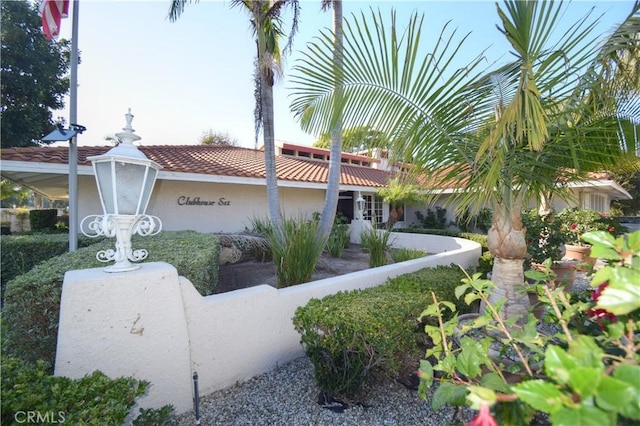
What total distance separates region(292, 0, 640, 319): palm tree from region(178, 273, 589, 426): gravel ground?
2.08 m

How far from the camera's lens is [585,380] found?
81 centimetres

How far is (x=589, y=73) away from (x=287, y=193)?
10.9 m

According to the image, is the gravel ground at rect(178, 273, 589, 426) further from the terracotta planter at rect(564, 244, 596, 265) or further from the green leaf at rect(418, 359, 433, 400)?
the terracotta planter at rect(564, 244, 596, 265)

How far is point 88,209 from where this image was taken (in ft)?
30.4

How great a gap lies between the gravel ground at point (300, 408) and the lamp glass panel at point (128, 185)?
2276 millimetres

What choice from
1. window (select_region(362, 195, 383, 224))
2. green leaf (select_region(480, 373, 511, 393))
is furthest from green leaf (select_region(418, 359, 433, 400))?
window (select_region(362, 195, 383, 224))

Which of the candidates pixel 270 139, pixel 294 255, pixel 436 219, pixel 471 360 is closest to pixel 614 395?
pixel 471 360

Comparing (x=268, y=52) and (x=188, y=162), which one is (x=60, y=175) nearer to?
(x=188, y=162)

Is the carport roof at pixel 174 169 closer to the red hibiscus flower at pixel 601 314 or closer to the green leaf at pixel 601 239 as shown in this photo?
the red hibiscus flower at pixel 601 314

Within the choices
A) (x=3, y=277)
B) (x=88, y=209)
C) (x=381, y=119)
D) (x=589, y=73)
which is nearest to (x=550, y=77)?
(x=589, y=73)

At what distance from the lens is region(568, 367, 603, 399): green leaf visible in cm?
80

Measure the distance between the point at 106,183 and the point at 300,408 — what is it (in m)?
3.10

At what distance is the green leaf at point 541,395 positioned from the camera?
33.0 inches

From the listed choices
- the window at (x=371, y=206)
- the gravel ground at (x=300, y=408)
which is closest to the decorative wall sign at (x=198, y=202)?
the window at (x=371, y=206)
